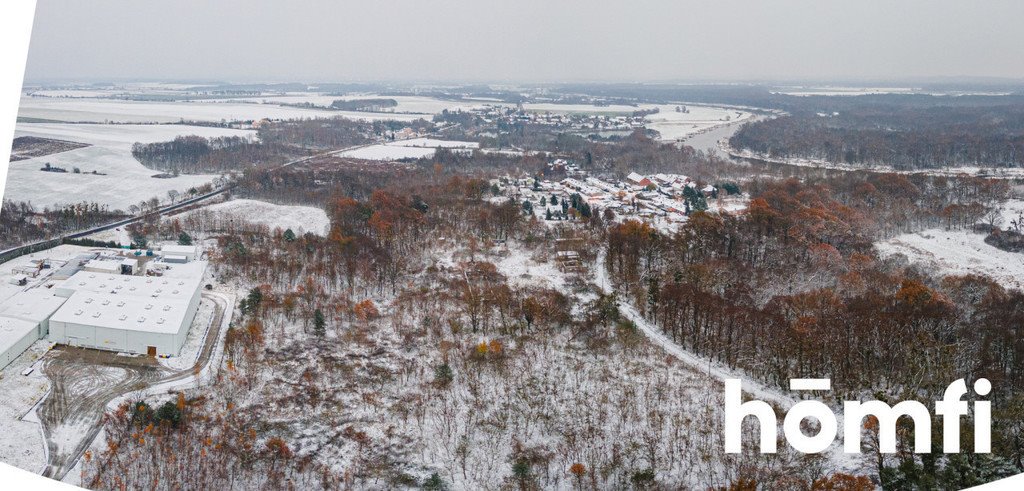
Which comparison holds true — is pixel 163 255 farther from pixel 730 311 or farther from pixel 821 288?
pixel 821 288

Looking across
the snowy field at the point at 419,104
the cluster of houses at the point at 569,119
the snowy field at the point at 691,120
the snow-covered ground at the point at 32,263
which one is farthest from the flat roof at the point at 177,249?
the snowy field at the point at 419,104

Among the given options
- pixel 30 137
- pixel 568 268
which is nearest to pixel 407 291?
pixel 568 268

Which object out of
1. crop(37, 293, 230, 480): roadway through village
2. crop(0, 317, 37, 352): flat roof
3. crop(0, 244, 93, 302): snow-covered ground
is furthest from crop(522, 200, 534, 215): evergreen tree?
crop(0, 317, 37, 352): flat roof

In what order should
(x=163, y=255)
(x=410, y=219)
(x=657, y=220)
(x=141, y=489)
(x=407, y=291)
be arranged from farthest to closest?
(x=657, y=220)
(x=410, y=219)
(x=163, y=255)
(x=407, y=291)
(x=141, y=489)

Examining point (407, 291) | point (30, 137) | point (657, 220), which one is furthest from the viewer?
point (30, 137)

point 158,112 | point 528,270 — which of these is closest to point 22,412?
point 528,270

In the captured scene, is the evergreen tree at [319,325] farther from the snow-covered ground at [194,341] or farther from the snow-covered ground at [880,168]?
the snow-covered ground at [880,168]

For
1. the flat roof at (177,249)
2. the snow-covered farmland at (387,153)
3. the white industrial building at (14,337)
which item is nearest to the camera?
the white industrial building at (14,337)
